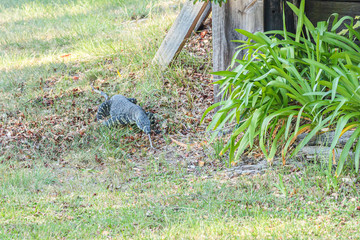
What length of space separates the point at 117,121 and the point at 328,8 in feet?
9.75

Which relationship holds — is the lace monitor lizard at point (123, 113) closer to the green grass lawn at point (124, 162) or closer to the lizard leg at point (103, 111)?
the lizard leg at point (103, 111)

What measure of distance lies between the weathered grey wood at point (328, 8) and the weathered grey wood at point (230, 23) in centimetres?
65

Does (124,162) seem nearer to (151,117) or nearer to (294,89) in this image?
(151,117)

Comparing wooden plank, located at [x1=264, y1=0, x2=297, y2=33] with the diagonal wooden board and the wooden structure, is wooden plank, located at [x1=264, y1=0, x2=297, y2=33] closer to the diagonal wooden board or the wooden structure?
the wooden structure

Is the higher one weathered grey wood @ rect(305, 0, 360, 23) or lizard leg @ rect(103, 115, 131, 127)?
weathered grey wood @ rect(305, 0, 360, 23)

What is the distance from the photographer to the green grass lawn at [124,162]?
3.47m

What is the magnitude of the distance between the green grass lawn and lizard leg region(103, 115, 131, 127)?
11 cm

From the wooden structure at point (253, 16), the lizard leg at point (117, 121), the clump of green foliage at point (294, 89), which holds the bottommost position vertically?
the lizard leg at point (117, 121)

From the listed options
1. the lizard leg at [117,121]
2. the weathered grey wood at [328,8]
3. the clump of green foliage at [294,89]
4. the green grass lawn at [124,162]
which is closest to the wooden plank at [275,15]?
the weathered grey wood at [328,8]

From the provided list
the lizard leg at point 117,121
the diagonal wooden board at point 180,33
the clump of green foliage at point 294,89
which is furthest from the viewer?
the diagonal wooden board at point 180,33

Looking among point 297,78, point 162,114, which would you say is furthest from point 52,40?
point 297,78

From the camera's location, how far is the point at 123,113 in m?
5.74

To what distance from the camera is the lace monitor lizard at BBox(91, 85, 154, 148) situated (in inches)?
219

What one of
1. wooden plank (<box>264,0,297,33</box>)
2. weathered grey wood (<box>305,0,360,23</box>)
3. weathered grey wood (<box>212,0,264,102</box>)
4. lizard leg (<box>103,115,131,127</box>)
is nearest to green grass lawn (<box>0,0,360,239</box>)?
lizard leg (<box>103,115,131,127</box>)
